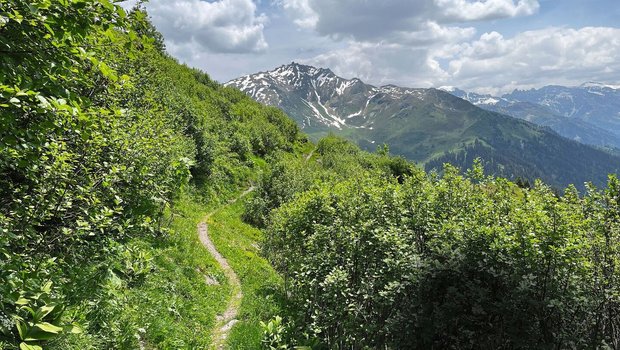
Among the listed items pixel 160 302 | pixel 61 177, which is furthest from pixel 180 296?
pixel 61 177

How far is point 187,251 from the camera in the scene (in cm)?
2181

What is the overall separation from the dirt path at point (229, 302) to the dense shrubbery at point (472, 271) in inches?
125

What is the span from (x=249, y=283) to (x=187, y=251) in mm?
4466

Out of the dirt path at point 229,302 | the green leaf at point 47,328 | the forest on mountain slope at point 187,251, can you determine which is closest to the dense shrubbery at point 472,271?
the forest on mountain slope at point 187,251

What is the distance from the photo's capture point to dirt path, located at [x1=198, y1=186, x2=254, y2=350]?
15664 millimetres

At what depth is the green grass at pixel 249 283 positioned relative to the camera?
15.9 metres

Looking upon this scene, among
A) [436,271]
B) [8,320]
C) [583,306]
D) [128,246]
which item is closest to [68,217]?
[128,246]

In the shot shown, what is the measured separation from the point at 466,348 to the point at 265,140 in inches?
3453

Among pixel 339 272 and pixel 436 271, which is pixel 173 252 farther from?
pixel 436 271

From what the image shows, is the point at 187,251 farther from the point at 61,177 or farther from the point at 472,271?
the point at 472,271

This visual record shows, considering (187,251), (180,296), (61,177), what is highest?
(61,177)

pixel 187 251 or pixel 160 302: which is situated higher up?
pixel 187 251

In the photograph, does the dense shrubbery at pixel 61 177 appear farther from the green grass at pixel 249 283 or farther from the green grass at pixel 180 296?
the green grass at pixel 249 283

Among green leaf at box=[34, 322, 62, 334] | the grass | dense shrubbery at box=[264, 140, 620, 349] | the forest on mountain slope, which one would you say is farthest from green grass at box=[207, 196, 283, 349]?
green leaf at box=[34, 322, 62, 334]
